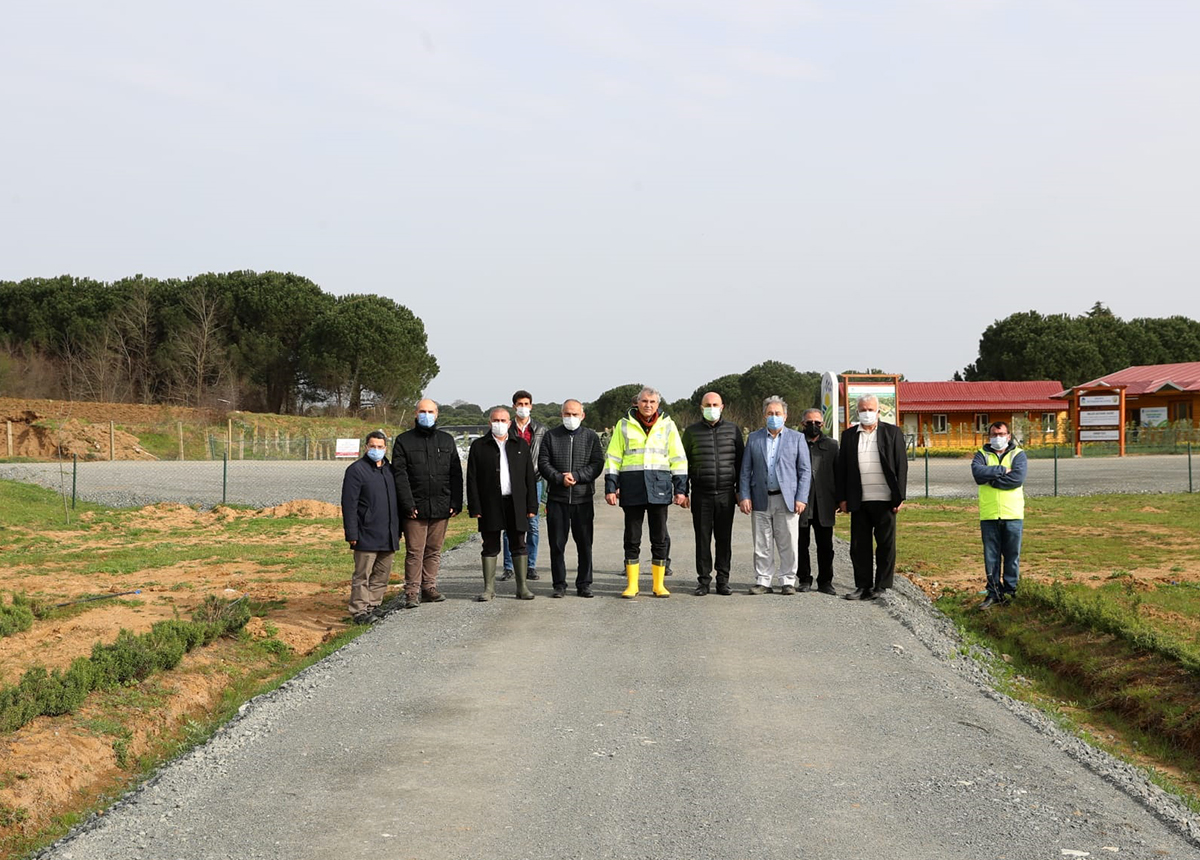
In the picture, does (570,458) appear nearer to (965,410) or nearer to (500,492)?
(500,492)

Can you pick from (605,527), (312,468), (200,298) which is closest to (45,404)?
(200,298)

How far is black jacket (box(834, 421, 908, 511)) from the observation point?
36.6 feet

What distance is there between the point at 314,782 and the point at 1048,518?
1918 centimetres

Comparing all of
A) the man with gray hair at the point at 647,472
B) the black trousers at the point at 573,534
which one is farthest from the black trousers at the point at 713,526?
the black trousers at the point at 573,534

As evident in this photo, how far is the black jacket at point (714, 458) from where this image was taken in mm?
11320

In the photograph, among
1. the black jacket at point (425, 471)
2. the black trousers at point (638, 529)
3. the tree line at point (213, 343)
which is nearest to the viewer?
the black jacket at point (425, 471)

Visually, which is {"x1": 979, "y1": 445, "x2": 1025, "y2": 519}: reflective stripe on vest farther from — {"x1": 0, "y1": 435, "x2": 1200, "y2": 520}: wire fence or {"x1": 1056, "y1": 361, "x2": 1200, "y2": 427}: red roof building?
{"x1": 1056, "y1": 361, "x2": 1200, "y2": 427}: red roof building

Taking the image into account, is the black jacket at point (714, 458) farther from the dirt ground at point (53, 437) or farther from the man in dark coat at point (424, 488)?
the dirt ground at point (53, 437)

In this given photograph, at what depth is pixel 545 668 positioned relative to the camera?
26.8 feet

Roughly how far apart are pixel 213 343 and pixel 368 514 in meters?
67.7

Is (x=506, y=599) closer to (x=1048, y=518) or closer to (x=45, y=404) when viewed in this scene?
(x=1048, y=518)

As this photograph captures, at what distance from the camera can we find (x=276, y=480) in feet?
118

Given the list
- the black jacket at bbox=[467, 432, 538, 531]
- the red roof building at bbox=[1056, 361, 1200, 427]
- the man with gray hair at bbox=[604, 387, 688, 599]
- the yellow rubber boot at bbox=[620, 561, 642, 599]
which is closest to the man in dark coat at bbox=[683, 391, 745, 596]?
the man with gray hair at bbox=[604, 387, 688, 599]

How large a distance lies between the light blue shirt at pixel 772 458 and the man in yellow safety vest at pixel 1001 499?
191 centimetres
